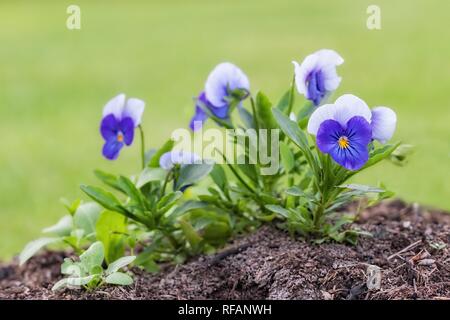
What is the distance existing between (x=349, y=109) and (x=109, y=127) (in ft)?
2.63

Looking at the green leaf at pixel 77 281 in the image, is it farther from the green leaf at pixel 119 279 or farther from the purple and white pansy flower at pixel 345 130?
the purple and white pansy flower at pixel 345 130

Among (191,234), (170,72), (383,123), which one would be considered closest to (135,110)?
(191,234)

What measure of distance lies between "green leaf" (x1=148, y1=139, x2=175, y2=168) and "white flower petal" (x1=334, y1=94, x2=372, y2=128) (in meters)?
0.61

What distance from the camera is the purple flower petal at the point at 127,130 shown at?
245 cm

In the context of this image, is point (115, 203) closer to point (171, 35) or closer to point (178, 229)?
point (178, 229)

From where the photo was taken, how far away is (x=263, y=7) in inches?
378

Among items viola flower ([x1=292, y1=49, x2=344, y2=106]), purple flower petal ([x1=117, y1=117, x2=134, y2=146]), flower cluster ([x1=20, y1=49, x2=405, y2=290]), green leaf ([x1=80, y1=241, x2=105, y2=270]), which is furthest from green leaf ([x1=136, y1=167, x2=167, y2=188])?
viola flower ([x1=292, y1=49, x2=344, y2=106])

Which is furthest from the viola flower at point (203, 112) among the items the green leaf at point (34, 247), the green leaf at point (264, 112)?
the green leaf at point (34, 247)

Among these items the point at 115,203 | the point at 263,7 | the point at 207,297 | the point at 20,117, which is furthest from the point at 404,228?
the point at 263,7

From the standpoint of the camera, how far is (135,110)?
247cm

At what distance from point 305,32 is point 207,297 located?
5.66m

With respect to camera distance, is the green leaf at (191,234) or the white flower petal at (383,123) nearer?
the white flower petal at (383,123)

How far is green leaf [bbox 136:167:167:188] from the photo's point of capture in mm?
2416

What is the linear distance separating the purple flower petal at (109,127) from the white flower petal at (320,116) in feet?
2.29
